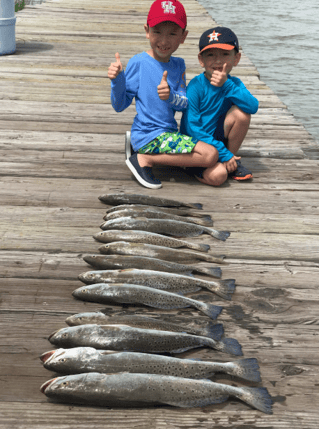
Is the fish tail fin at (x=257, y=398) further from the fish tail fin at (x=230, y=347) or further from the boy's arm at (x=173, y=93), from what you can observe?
the boy's arm at (x=173, y=93)

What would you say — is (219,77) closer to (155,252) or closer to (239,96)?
(239,96)

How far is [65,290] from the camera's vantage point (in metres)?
2.91

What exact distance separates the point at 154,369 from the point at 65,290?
0.89m

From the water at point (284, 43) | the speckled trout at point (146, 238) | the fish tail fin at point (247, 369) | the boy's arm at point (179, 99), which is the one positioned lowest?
the water at point (284, 43)

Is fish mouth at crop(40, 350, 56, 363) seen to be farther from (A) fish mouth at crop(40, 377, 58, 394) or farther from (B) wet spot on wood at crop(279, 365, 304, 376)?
(B) wet spot on wood at crop(279, 365, 304, 376)

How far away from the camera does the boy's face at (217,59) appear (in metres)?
4.23

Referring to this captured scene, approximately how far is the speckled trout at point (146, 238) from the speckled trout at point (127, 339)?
976 millimetres

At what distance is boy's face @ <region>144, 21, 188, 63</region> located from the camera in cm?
417

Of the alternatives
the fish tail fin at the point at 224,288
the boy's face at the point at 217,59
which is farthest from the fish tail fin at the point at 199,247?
the boy's face at the point at 217,59

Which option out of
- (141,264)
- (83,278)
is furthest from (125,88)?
(83,278)

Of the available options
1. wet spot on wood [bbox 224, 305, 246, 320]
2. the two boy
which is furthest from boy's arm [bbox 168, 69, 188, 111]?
wet spot on wood [bbox 224, 305, 246, 320]

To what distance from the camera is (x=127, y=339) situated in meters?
2.38

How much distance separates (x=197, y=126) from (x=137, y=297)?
2084 millimetres

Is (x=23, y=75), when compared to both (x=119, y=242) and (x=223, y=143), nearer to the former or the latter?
(x=223, y=143)
